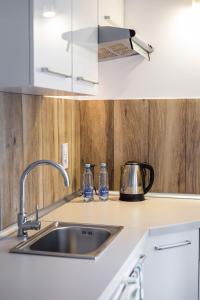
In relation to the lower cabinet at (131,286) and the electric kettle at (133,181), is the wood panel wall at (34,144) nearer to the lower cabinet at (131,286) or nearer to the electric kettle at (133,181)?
the electric kettle at (133,181)

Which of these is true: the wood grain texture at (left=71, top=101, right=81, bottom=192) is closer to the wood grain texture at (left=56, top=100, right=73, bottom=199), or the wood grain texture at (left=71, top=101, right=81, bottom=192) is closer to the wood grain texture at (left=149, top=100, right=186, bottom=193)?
the wood grain texture at (left=56, top=100, right=73, bottom=199)

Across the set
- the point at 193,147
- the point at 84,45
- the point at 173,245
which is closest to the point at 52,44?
the point at 84,45

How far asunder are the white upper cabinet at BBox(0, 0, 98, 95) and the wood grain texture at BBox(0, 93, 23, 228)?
0.70 ft

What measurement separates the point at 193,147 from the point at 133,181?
42 cm

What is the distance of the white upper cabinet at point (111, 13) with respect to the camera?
7.46 ft

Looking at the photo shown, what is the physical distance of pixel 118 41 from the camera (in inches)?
84.1

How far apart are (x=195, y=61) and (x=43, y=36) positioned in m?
1.28

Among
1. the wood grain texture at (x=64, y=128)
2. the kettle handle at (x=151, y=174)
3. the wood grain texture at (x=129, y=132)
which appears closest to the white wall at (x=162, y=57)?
the wood grain texture at (x=129, y=132)

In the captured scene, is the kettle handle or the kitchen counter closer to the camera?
the kitchen counter

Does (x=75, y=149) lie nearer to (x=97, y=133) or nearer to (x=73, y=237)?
(x=97, y=133)

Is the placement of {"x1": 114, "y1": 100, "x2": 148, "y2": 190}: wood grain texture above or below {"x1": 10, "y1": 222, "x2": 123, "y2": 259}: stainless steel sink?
above

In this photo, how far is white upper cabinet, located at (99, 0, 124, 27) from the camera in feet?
7.46

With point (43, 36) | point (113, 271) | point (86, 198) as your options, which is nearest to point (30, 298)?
point (113, 271)

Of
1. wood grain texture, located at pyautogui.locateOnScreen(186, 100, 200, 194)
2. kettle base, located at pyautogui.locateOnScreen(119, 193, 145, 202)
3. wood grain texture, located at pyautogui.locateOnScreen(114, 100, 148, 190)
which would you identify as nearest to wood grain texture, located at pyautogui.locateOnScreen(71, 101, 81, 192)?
wood grain texture, located at pyautogui.locateOnScreen(114, 100, 148, 190)
